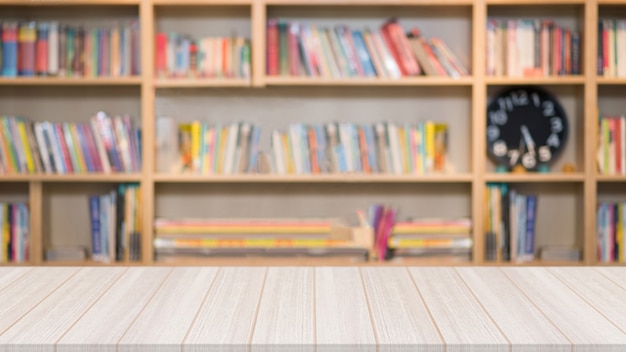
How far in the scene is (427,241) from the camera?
11.6 feet

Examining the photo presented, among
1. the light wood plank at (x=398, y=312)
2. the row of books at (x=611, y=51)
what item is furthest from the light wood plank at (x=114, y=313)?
the row of books at (x=611, y=51)

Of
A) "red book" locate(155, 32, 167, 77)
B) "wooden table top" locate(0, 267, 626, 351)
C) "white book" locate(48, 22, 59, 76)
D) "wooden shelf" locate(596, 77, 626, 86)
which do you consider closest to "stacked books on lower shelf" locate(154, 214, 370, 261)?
"red book" locate(155, 32, 167, 77)

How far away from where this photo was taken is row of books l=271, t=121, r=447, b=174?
3.50 m

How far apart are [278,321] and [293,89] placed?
2.40 m

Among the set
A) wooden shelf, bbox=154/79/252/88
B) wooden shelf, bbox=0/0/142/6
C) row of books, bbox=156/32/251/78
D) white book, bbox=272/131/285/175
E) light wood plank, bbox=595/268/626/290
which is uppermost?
wooden shelf, bbox=0/0/142/6

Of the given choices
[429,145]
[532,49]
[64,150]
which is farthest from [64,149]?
[532,49]

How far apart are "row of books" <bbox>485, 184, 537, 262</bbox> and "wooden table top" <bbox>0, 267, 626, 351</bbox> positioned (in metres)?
1.76

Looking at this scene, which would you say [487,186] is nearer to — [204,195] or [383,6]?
[383,6]

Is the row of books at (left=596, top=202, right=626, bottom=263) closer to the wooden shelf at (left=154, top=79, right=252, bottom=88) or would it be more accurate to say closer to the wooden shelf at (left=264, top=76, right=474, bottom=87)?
the wooden shelf at (left=264, top=76, right=474, bottom=87)

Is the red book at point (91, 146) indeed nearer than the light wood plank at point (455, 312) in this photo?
No

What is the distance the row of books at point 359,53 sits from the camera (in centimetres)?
347

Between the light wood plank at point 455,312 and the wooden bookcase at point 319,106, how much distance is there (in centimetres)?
181

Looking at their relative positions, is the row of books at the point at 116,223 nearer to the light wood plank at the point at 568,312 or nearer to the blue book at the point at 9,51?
the blue book at the point at 9,51
